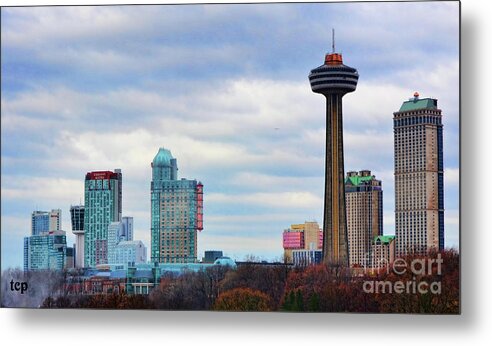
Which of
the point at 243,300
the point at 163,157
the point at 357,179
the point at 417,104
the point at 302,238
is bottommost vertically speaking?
the point at 243,300

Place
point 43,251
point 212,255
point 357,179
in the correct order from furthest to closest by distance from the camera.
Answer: point 43,251, point 212,255, point 357,179

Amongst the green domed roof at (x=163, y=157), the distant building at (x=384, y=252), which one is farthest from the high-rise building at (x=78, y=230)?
the distant building at (x=384, y=252)

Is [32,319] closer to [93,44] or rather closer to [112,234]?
[112,234]

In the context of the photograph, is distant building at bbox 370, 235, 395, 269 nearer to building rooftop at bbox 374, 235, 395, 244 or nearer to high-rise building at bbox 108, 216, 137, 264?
building rooftop at bbox 374, 235, 395, 244

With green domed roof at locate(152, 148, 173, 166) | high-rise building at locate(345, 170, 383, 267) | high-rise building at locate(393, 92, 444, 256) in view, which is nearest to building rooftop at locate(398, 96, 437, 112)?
high-rise building at locate(393, 92, 444, 256)

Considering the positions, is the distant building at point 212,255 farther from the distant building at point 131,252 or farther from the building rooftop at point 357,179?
the building rooftop at point 357,179

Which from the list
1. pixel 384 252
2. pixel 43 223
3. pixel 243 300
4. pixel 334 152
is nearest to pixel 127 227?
pixel 43 223

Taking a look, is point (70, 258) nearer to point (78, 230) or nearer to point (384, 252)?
point (78, 230)
